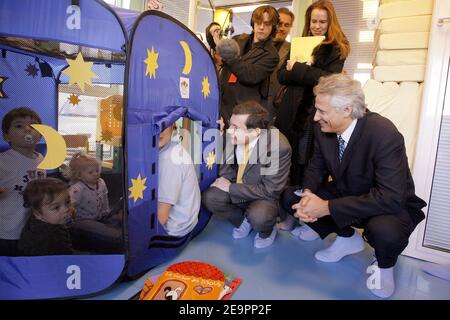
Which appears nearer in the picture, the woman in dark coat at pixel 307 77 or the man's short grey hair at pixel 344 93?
the man's short grey hair at pixel 344 93

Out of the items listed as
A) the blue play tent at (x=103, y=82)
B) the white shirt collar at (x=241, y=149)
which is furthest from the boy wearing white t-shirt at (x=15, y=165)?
the white shirt collar at (x=241, y=149)

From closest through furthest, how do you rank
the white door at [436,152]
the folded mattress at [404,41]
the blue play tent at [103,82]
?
the blue play tent at [103,82], the white door at [436,152], the folded mattress at [404,41]

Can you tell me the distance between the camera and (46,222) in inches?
48.4

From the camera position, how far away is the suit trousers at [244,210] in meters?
1.74

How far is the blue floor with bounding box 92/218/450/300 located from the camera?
137 centimetres

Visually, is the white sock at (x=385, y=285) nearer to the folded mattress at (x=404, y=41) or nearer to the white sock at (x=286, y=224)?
the white sock at (x=286, y=224)

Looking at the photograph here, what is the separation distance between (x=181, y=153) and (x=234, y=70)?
744mm

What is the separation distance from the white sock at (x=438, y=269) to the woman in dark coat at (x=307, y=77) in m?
0.84

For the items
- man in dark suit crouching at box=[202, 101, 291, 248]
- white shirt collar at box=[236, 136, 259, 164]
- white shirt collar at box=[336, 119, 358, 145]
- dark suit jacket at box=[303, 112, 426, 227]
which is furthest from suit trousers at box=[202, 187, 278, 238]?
white shirt collar at box=[336, 119, 358, 145]

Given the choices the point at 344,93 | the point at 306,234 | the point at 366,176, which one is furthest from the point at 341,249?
the point at 344,93

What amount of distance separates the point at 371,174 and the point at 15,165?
59.0 inches

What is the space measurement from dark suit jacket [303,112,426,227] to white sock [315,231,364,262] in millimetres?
179

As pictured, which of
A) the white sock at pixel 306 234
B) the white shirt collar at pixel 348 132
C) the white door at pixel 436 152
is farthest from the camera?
the white sock at pixel 306 234
